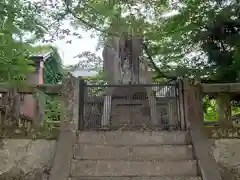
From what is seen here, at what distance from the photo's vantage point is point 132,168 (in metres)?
4.37

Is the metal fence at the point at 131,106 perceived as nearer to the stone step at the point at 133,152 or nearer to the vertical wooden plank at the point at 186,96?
the vertical wooden plank at the point at 186,96

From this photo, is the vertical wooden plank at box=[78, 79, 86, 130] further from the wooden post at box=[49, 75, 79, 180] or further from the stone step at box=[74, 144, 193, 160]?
the stone step at box=[74, 144, 193, 160]

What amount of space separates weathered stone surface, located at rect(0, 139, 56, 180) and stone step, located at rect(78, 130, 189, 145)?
2.12 feet

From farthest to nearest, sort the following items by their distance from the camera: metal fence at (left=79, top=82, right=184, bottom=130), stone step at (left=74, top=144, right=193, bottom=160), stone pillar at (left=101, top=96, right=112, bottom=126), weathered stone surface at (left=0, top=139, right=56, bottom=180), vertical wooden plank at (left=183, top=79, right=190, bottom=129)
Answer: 1. stone pillar at (left=101, top=96, right=112, bottom=126)
2. metal fence at (left=79, top=82, right=184, bottom=130)
3. vertical wooden plank at (left=183, top=79, right=190, bottom=129)
4. weathered stone surface at (left=0, top=139, right=56, bottom=180)
5. stone step at (left=74, top=144, right=193, bottom=160)

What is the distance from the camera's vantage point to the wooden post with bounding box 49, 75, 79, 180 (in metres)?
4.24

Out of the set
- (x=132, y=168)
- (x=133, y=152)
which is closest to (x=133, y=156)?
(x=133, y=152)

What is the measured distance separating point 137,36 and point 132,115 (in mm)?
2584

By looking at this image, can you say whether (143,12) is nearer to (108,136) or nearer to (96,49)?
(96,49)

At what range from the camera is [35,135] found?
5.01m

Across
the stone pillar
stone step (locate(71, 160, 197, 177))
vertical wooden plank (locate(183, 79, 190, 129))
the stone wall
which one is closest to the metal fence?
the stone pillar

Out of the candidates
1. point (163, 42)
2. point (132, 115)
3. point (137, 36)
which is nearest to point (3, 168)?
point (132, 115)

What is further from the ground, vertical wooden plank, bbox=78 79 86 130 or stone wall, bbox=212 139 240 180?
vertical wooden plank, bbox=78 79 86 130

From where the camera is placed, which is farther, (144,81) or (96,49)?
(96,49)

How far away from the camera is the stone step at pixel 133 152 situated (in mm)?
4617
